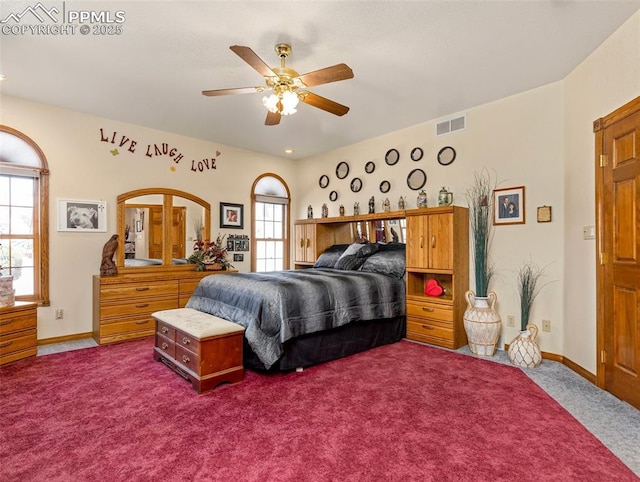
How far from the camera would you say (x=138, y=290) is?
4.27m

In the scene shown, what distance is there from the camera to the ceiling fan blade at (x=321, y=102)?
2.87 m

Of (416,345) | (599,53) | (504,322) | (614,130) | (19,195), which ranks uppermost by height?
(599,53)

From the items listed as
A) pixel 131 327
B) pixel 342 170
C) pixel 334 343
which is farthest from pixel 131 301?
pixel 342 170

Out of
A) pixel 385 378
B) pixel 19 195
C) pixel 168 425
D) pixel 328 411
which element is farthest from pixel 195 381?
pixel 19 195

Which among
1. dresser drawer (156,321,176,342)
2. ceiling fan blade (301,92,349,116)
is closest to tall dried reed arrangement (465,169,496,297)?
ceiling fan blade (301,92,349,116)

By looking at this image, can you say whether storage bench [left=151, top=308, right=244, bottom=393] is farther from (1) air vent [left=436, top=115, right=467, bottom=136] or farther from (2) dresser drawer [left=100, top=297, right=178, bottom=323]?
(1) air vent [left=436, top=115, right=467, bottom=136]

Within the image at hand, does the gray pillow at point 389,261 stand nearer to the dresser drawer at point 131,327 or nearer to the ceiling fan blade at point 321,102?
the ceiling fan blade at point 321,102

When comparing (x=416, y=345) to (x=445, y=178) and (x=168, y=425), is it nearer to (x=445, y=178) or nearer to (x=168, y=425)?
(x=445, y=178)

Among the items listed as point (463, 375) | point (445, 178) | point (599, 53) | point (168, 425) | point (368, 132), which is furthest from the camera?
point (368, 132)

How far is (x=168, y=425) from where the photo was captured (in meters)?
2.18

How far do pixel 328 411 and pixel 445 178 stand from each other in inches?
125

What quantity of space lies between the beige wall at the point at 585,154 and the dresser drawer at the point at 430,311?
107cm

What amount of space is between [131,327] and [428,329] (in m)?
3.52

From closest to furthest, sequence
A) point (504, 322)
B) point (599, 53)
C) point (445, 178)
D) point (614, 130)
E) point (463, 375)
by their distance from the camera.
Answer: point (614, 130) → point (599, 53) → point (463, 375) → point (504, 322) → point (445, 178)
